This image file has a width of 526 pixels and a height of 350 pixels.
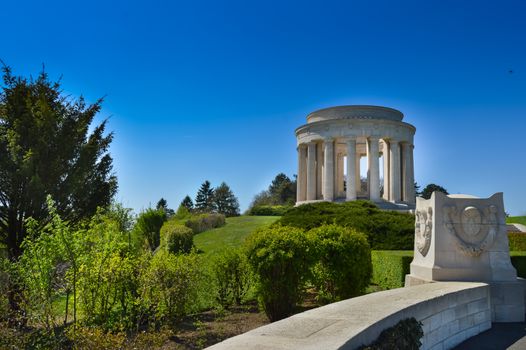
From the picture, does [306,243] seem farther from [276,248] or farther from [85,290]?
[85,290]

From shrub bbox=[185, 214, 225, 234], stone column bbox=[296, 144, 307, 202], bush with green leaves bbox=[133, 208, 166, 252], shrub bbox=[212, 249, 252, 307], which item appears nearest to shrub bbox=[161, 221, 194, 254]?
bush with green leaves bbox=[133, 208, 166, 252]

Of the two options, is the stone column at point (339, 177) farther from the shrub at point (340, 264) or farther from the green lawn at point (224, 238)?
the shrub at point (340, 264)

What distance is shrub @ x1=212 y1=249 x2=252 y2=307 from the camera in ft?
33.3

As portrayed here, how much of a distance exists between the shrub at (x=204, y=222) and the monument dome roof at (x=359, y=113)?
13360 millimetres

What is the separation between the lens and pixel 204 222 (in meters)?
33.1

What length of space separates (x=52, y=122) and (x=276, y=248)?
833 cm

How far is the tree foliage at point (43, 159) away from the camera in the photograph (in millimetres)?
11984

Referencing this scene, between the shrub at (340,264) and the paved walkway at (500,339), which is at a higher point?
the shrub at (340,264)

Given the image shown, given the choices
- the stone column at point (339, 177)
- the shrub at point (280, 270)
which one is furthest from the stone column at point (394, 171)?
the shrub at point (280, 270)

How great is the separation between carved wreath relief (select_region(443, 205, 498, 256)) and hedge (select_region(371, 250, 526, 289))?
76.3 inches

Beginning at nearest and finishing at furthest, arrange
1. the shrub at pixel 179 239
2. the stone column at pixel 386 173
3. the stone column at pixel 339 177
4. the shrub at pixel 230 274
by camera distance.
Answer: the shrub at pixel 230 274, the shrub at pixel 179 239, the stone column at pixel 386 173, the stone column at pixel 339 177

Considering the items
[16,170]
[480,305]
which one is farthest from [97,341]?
[16,170]

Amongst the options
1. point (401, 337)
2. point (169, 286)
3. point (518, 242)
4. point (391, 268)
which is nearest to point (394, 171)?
point (518, 242)

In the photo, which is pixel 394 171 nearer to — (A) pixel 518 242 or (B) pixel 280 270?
(A) pixel 518 242
